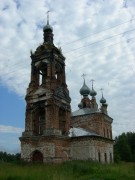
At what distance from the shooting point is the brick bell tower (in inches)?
947

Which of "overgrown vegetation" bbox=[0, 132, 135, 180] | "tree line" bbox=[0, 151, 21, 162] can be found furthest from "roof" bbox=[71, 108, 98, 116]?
"overgrown vegetation" bbox=[0, 132, 135, 180]

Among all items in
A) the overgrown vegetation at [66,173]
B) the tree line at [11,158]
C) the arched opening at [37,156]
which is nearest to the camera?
the overgrown vegetation at [66,173]

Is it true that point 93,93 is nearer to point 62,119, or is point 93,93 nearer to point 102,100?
point 102,100

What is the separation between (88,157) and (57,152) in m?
3.74

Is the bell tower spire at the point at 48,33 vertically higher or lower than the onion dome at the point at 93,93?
higher

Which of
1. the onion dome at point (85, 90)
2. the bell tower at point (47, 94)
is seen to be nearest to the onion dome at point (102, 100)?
the onion dome at point (85, 90)

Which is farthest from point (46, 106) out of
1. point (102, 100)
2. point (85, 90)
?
point (102, 100)

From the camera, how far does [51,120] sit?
79.0ft

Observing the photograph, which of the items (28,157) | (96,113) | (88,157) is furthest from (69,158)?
(96,113)

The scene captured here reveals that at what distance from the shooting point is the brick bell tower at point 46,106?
24047 mm

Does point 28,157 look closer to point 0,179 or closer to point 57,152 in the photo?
point 57,152

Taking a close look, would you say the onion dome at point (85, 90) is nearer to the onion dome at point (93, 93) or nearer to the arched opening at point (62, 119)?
the onion dome at point (93, 93)

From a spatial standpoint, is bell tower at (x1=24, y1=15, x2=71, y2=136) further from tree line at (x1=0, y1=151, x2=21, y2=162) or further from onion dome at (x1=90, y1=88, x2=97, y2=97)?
onion dome at (x1=90, y1=88, x2=97, y2=97)

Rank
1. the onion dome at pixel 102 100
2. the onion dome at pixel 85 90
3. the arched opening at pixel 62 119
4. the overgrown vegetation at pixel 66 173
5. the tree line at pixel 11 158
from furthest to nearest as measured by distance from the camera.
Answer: the onion dome at pixel 102 100
the onion dome at pixel 85 90
the arched opening at pixel 62 119
the tree line at pixel 11 158
the overgrown vegetation at pixel 66 173
